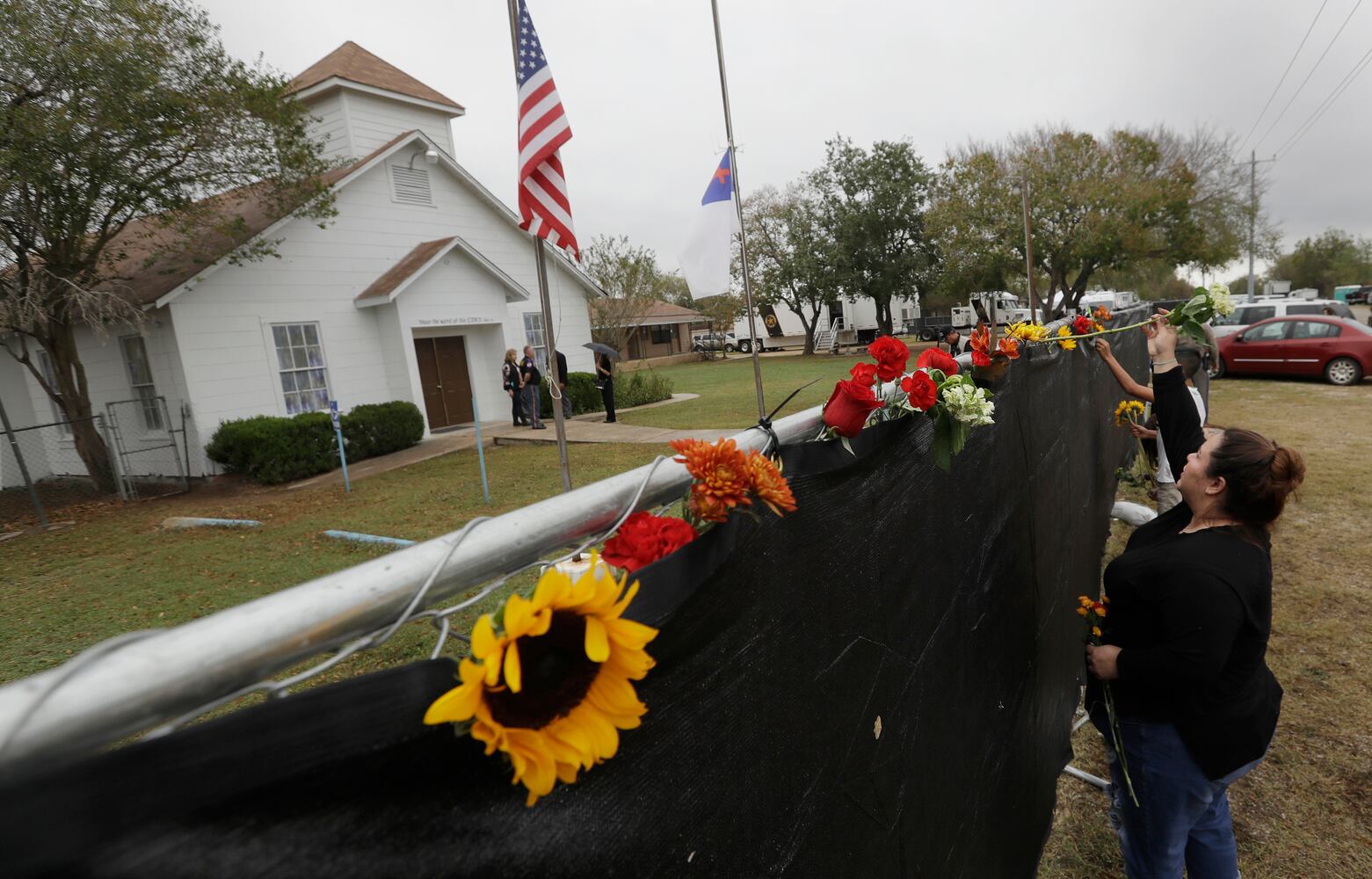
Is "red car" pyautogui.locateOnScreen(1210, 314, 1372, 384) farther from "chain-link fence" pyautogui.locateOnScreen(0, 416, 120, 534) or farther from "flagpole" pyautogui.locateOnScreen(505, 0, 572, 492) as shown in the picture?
"chain-link fence" pyautogui.locateOnScreen(0, 416, 120, 534)

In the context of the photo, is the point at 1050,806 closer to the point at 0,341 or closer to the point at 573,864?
→ the point at 573,864

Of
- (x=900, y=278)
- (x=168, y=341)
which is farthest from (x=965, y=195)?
(x=168, y=341)

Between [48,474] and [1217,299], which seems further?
[48,474]

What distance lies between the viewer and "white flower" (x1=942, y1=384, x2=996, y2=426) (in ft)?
6.55

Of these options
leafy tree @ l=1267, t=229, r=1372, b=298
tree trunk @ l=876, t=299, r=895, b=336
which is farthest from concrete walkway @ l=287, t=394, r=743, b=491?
leafy tree @ l=1267, t=229, r=1372, b=298

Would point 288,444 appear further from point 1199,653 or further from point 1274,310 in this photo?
point 1274,310

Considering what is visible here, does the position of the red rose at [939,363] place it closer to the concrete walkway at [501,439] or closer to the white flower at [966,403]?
the white flower at [966,403]

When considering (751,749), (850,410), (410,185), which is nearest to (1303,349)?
(850,410)

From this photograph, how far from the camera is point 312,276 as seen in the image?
46.1 feet

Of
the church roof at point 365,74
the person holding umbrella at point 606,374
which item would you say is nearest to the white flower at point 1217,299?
the person holding umbrella at point 606,374

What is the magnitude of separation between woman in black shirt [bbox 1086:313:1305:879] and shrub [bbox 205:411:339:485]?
1268cm

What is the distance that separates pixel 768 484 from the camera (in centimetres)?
119

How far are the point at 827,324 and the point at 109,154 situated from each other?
4580cm

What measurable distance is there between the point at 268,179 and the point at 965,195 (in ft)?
90.4
